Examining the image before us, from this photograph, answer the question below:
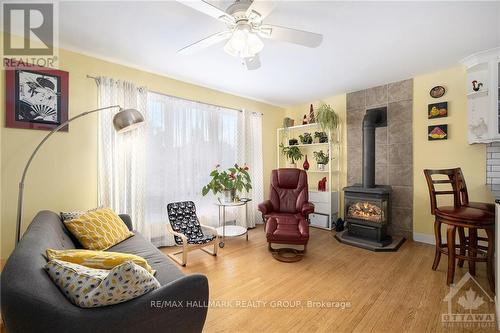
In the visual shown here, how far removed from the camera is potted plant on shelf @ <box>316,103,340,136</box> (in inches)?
151

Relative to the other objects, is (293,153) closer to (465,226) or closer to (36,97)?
(465,226)

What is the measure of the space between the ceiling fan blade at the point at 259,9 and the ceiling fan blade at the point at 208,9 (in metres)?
0.13

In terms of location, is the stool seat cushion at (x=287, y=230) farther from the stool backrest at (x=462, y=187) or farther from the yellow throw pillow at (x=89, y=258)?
the yellow throw pillow at (x=89, y=258)

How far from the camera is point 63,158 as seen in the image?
2.36 m

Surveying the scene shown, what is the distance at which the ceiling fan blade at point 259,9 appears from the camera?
1.32 m

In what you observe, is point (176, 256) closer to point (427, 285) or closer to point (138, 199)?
point (138, 199)

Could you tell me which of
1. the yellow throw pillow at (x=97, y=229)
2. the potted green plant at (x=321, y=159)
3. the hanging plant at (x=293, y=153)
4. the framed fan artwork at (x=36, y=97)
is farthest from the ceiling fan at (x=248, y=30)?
the hanging plant at (x=293, y=153)

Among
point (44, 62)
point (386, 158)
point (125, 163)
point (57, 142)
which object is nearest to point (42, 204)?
point (57, 142)

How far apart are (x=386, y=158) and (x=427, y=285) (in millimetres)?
1980

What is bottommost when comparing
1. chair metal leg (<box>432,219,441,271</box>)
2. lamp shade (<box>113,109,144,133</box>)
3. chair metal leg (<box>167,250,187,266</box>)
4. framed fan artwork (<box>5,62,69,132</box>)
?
chair metal leg (<box>167,250,187,266</box>)

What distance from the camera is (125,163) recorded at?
2.69 metres
